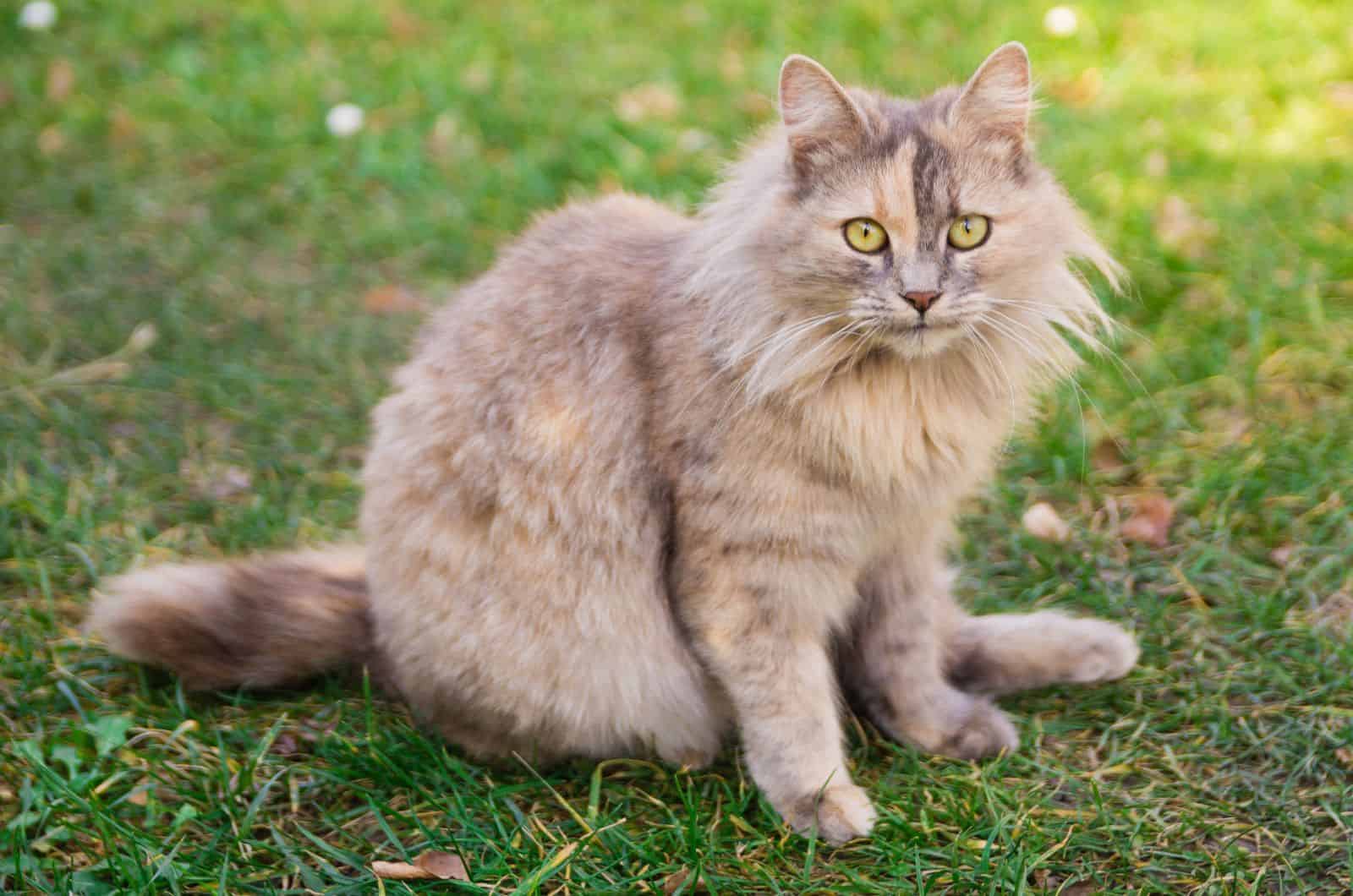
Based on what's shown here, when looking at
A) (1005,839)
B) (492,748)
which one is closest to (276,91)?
(492,748)

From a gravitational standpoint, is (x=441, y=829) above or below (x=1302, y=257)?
below

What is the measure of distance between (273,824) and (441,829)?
36cm

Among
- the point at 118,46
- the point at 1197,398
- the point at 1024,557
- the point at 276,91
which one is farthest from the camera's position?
the point at 118,46

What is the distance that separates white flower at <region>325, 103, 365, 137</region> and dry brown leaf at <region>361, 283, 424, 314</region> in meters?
1.13

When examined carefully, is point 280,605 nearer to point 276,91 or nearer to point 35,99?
point 276,91

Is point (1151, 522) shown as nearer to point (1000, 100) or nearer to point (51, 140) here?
point (1000, 100)

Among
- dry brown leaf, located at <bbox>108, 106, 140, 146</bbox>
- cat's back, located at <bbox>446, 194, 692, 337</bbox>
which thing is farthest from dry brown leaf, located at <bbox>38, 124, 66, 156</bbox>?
cat's back, located at <bbox>446, 194, 692, 337</bbox>

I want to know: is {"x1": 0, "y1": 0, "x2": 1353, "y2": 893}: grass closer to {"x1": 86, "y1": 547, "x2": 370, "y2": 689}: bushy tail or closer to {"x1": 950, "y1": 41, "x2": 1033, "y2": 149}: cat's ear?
{"x1": 86, "y1": 547, "x2": 370, "y2": 689}: bushy tail

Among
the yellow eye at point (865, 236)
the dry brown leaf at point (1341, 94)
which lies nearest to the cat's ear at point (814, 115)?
the yellow eye at point (865, 236)

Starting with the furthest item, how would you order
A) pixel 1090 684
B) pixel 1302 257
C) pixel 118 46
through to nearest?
pixel 118 46, pixel 1302 257, pixel 1090 684

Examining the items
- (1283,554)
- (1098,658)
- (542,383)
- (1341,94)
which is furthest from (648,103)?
(1098,658)

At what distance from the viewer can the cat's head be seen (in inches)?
90.9

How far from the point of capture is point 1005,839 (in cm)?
242

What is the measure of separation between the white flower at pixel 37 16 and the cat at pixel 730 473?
458cm
